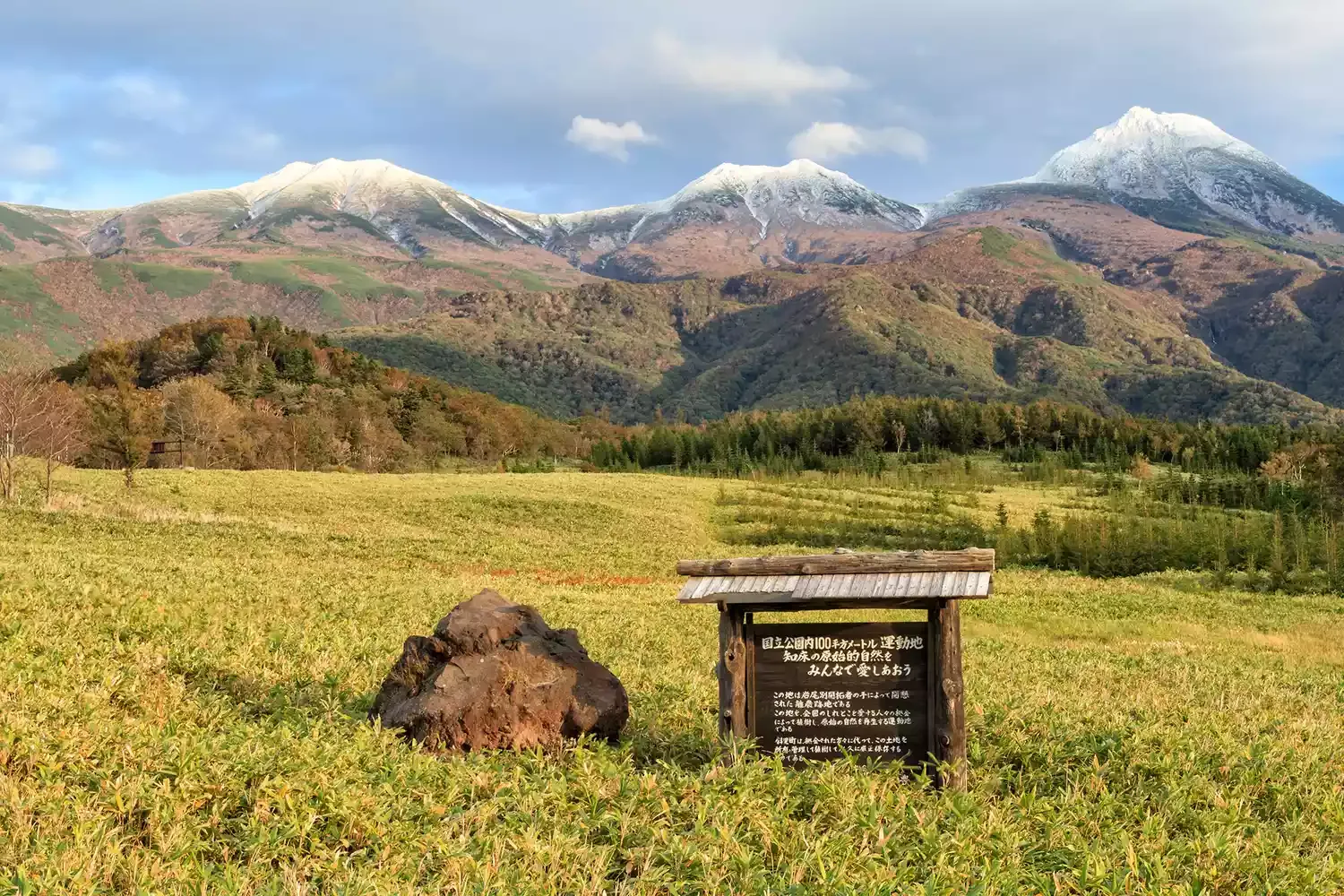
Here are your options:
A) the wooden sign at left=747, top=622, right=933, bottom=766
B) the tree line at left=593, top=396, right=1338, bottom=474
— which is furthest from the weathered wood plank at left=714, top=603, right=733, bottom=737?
the tree line at left=593, top=396, right=1338, bottom=474

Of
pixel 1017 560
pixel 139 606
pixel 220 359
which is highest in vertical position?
pixel 220 359

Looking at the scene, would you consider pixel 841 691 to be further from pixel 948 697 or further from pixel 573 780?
pixel 573 780

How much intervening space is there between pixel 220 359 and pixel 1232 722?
361 feet

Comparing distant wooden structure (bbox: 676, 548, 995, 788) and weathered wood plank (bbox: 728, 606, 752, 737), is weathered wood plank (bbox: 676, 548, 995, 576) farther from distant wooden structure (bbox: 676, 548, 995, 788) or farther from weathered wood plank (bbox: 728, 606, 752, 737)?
weathered wood plank (bbox: 728, 606, 752, 737)

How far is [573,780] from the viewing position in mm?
7617

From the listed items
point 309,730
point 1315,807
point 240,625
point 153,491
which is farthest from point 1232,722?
point 153,491

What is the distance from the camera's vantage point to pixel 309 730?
8.40 meters

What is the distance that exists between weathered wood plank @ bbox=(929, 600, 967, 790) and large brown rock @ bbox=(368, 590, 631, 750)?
2960 millimetres

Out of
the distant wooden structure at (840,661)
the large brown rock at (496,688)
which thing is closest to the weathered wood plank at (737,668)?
the distant wooden structure at (840,661)

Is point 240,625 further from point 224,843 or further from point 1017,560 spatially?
point 1017,560

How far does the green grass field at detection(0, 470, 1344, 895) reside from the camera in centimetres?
602

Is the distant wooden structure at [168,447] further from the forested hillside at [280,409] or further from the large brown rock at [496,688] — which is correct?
the large brown rock at [496,688]

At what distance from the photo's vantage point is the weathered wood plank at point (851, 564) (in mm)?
8023

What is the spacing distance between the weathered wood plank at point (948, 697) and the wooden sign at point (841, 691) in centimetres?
9
